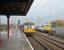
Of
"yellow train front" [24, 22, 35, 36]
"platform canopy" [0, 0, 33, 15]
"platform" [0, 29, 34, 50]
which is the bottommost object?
"platform" [0, 29, 34, 50]

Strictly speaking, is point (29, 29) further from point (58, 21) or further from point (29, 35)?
point (58, 21)

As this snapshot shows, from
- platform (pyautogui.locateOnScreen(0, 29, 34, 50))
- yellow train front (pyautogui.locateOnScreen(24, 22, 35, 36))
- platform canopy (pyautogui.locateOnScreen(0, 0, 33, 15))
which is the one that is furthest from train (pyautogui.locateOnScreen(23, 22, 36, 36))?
platform canopy (pyautogui.locateOnScreen(0, 0, 33, 15))

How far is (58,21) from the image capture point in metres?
136

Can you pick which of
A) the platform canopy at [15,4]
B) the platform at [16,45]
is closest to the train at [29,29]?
the platform at [16,45]

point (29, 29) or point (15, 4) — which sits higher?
point (15, 4)

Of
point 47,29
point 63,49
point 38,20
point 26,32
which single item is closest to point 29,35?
point 26,32

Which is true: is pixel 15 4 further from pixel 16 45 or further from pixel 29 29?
pixel 29 29

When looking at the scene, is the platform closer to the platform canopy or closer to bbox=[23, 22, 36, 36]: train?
the platform canopy

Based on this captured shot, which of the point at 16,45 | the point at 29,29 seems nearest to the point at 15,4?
the point at 16,45

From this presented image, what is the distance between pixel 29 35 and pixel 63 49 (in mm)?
34742

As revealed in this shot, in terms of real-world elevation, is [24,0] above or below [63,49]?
above

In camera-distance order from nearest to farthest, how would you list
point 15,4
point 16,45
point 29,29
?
1. point 15,4
2. point 16,45
3. point 29,29

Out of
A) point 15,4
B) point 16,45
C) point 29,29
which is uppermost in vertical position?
point 15,4

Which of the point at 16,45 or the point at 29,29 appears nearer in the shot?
the point at 16,45
